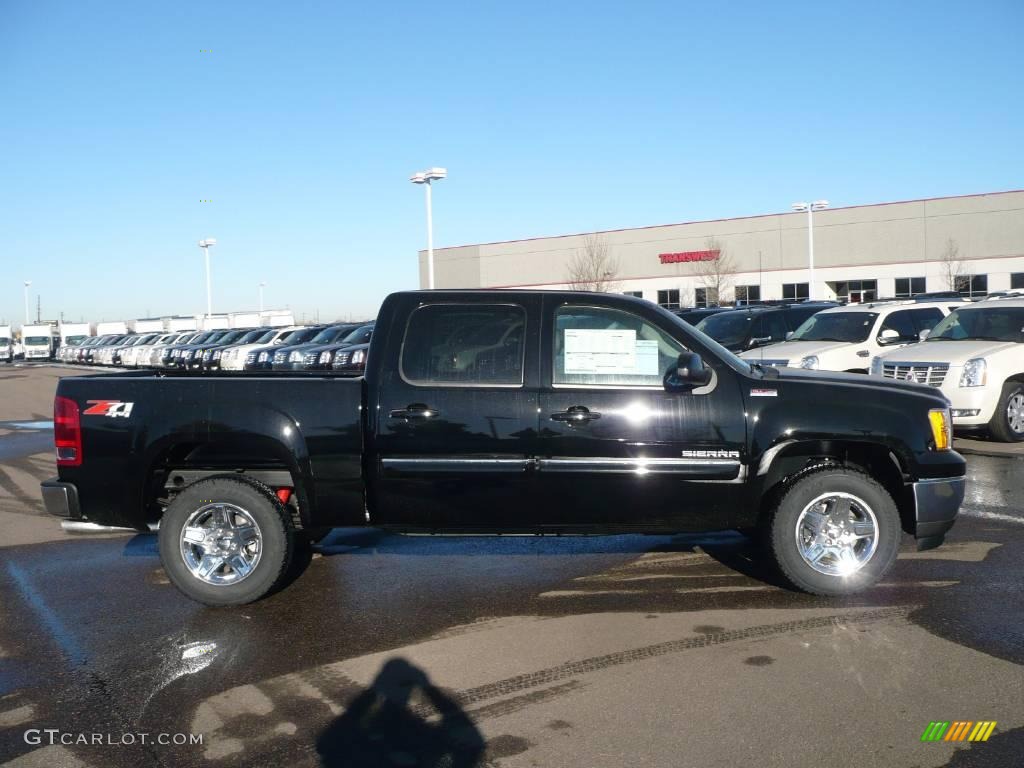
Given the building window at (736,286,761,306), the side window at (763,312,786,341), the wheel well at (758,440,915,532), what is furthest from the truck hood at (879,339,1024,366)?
the building window at (736,286,761,306)

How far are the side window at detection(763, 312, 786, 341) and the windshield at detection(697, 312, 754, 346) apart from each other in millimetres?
313

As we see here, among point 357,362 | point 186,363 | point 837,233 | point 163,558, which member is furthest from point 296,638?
point 837,233

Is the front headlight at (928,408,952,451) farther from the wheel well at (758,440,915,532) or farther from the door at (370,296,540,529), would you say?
the door at (370,296,540,529)

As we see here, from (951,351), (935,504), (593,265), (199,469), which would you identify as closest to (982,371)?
(951,351)

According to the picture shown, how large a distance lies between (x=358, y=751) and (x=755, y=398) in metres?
3.13

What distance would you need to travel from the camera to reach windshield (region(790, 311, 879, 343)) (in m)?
15.2

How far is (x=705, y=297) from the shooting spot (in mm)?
58344

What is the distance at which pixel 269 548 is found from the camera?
6.02 m

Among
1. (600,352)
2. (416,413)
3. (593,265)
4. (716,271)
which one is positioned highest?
(593,265)

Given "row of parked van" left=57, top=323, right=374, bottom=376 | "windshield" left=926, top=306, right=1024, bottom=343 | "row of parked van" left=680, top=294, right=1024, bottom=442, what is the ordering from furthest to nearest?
"row of parked van" left=57, top=323, right=374, bottom=376 < "windshield" left=926, top=306, right=1024, bottom=343 < "row of parked van" left=680, top=294, right=1024, bottom=442

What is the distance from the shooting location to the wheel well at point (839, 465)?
5.99m

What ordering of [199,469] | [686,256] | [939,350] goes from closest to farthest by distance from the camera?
1. [199,469]
2. [939,350]
3. [686,256]

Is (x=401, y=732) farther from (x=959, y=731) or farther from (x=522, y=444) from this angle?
(x=959, y=731)

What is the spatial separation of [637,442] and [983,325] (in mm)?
9426
